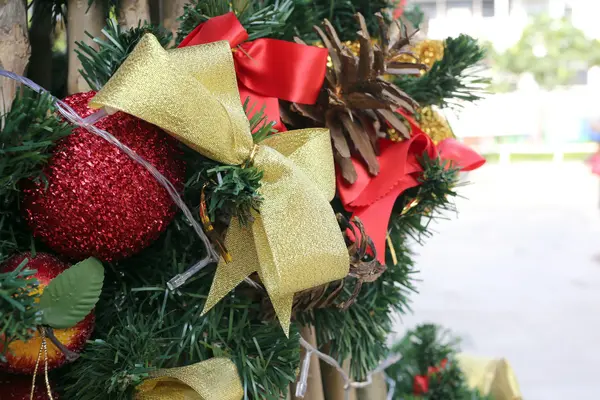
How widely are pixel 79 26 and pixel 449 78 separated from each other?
8.1 inches

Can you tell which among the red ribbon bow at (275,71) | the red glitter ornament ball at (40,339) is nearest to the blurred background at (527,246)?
the red ribbon bow at (275,71)

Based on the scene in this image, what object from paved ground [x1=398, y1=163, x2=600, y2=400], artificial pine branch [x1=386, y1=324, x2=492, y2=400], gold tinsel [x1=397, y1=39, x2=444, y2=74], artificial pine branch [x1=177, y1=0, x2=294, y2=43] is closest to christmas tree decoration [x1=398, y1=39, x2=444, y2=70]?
gold tinsel [x1=397, y1=39, x2=444, y2=74]

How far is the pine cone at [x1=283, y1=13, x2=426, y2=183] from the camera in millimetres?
300

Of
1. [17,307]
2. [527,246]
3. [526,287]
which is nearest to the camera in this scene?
[17,307]

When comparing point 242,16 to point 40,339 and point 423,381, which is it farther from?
point 423,381

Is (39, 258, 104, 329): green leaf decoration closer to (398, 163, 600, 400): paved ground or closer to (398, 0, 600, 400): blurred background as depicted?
(398, 0, 600, 400): blurred background

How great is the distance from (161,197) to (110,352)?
7 centimetres

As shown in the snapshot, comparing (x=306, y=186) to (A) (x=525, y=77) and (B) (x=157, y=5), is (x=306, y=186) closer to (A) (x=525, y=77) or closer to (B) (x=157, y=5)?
(B) (x=157, y=5)

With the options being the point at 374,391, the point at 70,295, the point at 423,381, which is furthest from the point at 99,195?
the point at 423,381

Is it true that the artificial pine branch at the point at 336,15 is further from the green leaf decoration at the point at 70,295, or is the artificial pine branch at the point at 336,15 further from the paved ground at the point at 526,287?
the paved ground at the point at 526,287

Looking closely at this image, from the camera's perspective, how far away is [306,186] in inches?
10.1

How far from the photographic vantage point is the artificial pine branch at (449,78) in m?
0.35

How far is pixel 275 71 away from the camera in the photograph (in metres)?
0.29

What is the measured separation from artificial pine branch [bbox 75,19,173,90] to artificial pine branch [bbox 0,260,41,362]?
10cm
